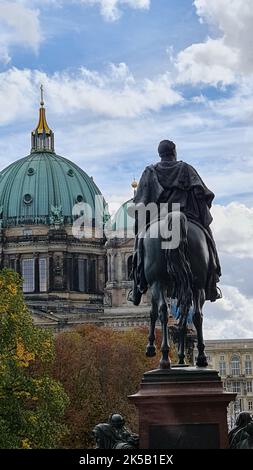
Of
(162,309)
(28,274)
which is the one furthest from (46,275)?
(162,309)

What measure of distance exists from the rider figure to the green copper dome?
108m

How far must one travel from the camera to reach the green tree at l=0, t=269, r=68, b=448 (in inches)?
1582

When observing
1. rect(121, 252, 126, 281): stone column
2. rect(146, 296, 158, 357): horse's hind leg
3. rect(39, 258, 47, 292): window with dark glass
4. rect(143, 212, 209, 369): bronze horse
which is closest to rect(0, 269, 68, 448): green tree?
rect(146, 296, 158, 357): horse's hind leg

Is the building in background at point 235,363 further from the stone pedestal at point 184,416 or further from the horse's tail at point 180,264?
the stone pedestal at point 184,416

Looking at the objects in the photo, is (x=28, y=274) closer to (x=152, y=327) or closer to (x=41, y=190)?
(x=41, y=190)

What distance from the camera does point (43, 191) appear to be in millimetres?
130500

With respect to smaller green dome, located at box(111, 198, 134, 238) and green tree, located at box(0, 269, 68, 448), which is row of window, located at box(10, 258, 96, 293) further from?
green tree, located at box(0, 269, 68, 448)

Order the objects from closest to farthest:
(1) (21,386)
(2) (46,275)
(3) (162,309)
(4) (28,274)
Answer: (3) (162,309) → (1) (21,386) → (2) (46,275) → (4) (28,274)

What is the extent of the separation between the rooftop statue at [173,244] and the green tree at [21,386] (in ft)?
66.3

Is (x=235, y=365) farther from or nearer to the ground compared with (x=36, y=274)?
farther from the ground

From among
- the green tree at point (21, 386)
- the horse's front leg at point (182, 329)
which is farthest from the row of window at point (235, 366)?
the horse's front leg at point (182, 329)

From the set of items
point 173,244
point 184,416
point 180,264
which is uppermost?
Answer: point 173,244

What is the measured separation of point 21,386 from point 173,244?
78.5 ft

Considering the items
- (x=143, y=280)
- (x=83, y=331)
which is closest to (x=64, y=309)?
(x=83, y=331)
